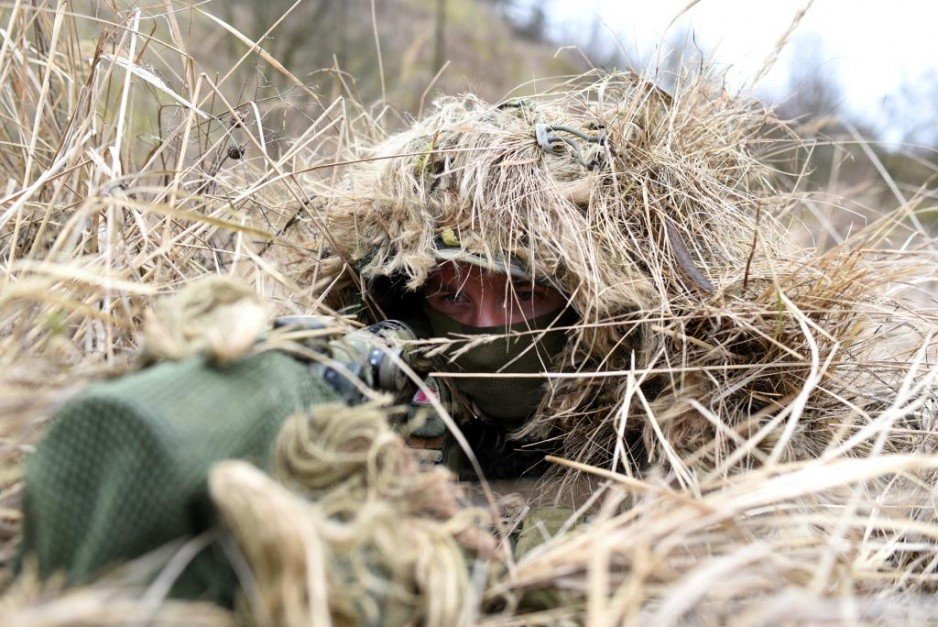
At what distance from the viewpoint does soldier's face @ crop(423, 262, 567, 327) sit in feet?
5.39

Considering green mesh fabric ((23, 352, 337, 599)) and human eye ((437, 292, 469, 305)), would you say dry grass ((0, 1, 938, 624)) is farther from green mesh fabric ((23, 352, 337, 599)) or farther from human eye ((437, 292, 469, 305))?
green mesh fabric ((23, 352, 337, 599))

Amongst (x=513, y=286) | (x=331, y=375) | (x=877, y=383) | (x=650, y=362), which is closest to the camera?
(x=331, y=375)

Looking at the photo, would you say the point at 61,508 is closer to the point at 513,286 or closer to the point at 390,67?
the point at 513,286

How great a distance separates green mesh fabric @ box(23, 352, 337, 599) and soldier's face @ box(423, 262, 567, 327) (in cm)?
92

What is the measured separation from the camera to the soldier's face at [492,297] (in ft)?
5.39

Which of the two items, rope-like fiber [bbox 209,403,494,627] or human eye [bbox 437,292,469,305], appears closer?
rope-like fiber [bbox 209,403,494,627]

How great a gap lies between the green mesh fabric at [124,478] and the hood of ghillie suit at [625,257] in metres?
0.86

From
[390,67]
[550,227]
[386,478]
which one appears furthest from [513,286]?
[390,67]

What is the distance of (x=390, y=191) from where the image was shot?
168cm

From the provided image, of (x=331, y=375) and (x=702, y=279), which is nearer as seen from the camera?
(x=331, y=375)

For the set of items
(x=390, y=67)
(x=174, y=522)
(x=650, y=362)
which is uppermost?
(x=390, y=67)

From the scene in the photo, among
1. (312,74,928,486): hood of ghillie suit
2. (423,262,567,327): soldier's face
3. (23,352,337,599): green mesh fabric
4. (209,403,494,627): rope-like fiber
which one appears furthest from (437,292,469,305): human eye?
(23,352,337,599): green mesh fabric

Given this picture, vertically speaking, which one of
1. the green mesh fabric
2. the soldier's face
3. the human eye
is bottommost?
the green mesh fabric

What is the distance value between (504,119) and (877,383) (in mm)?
1194
